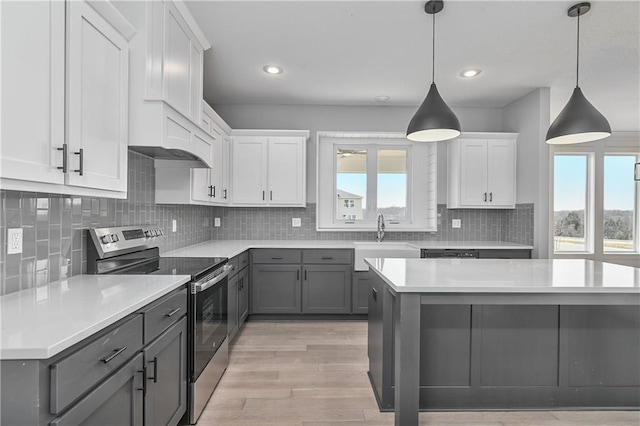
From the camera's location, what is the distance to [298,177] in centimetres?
423

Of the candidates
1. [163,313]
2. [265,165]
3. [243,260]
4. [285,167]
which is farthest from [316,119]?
[163,313]

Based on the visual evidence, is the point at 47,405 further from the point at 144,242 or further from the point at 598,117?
the point at 598,117

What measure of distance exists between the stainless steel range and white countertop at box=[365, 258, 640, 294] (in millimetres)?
1122

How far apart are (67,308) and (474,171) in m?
4.25

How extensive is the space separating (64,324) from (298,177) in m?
3.27

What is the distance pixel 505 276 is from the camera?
2020mm

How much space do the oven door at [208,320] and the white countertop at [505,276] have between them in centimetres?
110

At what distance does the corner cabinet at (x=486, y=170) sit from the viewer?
4262 millimetres

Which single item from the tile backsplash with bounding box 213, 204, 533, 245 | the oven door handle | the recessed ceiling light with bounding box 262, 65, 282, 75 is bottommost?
the oven door handle

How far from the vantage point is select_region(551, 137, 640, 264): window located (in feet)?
18.8

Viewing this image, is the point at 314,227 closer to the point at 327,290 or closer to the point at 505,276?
the point at 327,290

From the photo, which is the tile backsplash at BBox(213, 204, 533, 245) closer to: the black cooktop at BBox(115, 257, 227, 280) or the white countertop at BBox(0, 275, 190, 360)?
the black cooktop at BBox(115, 257, 227, 280)

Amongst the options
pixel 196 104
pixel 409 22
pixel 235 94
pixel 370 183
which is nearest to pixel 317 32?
pixel 409 22

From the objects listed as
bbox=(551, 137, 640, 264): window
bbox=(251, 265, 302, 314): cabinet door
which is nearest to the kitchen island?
bbox=(251, 265, 302, 314): cabinet door
